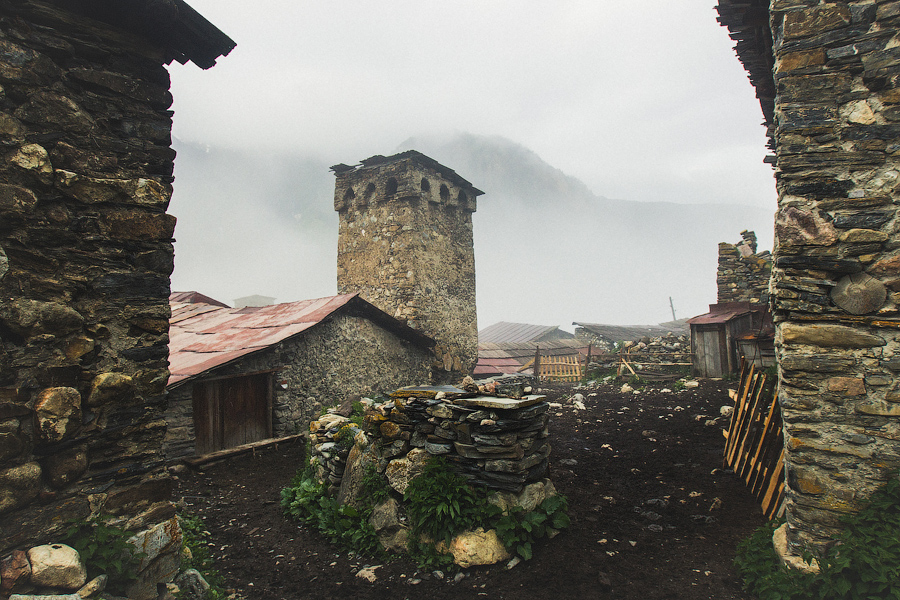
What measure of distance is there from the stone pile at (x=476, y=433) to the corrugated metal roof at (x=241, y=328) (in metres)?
4.30

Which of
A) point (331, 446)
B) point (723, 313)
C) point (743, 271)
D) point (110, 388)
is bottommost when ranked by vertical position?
point (331, 446)

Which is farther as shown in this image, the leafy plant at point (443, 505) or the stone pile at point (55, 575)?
the leafy plant at point (443, 505)

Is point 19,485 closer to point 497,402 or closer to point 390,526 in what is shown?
point 390,526

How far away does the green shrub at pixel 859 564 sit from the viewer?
9.94 feet

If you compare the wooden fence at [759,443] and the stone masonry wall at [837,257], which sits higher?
the stone masonry wall at [837,257]

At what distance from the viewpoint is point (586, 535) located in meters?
4.85

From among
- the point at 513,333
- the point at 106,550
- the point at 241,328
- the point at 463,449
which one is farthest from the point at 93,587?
the point at 513,333

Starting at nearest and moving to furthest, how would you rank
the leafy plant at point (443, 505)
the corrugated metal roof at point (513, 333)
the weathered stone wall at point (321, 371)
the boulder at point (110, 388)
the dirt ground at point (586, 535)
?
the boulder at point (110, 388) → the dirt ground at point (586, 535) → the leafy plant at point (443, 505) → the weathered stone wall at point (321, 371) → the corrugated metal roof at point (513, 333)

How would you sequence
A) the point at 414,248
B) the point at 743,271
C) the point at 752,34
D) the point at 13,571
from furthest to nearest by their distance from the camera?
the point at 743,271, the point at 414,248, the point at 752,34, the point at 13,571

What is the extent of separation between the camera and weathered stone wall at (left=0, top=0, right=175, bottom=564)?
2.51m

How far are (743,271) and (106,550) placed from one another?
1535cm

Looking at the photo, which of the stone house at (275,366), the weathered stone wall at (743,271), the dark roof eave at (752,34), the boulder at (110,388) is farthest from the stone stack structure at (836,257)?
the weathered stone wall at (743,271)

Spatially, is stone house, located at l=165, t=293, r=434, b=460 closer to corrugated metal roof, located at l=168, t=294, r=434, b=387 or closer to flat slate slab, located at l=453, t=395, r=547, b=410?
corrugated metal roof, located at l=168, t=294, r=434, b=387

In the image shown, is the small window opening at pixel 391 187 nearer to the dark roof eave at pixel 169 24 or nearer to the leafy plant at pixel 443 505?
the dark roof eave at pixel 169 24
